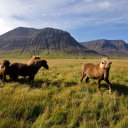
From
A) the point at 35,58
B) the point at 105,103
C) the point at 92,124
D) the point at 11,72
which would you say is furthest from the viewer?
the point at 35,58

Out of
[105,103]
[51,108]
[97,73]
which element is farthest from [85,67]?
[51,108]

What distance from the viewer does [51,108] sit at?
3.29 metres

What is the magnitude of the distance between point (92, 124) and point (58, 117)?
109 centimetres

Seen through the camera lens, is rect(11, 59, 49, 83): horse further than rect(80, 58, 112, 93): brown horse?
Yes

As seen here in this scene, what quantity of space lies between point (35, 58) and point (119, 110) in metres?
6.59

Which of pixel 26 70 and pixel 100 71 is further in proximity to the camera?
pixel 26 70

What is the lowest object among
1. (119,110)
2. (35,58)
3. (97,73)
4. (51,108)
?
(119,110)

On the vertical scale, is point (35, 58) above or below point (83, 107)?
above

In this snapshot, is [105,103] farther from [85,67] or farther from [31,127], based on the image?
[85,67]

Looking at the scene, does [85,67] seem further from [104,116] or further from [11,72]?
[11,72]

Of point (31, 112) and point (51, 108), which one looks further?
point (51, 108)

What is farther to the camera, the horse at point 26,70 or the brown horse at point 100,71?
the horse at point 26,70

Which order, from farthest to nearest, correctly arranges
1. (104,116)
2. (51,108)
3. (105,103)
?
(105,103), (51,108), (104,116)

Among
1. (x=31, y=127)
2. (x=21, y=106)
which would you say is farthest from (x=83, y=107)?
(x=21, y=106)
